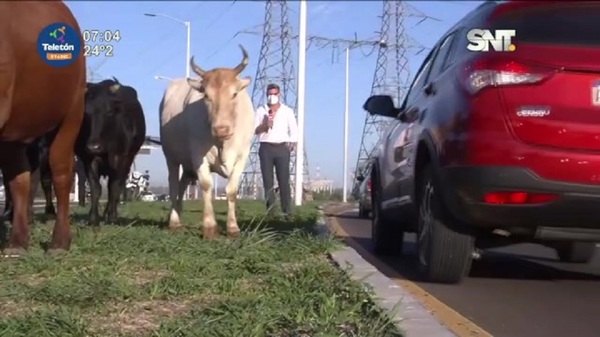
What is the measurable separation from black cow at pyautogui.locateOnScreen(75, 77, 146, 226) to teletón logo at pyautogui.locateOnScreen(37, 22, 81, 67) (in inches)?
128

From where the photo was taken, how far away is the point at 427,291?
670 centimetres

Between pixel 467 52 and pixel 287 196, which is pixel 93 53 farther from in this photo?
pixel 287 196

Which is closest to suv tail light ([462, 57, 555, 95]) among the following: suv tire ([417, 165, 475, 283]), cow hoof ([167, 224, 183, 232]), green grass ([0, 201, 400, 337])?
suv tire ([417, 165, 475, 283])

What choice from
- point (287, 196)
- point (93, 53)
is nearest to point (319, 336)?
point (93, 53)

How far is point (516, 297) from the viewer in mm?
6625

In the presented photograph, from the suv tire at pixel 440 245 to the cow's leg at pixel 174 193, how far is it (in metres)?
3.88

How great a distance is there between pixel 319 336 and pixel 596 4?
3191mm

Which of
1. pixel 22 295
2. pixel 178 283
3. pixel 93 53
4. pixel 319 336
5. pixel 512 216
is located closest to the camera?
pixel 319 336

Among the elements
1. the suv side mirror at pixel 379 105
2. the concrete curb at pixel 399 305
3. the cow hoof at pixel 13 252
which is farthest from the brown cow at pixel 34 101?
the suv side mirror at pixel 379 105

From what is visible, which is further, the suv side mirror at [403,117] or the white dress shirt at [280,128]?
the white dress shirt at [280,128]

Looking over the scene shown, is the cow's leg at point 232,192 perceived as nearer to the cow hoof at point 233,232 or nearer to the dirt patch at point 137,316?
the cow hoof at point 233,232

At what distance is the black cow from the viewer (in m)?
10.4

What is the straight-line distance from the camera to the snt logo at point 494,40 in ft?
20.7

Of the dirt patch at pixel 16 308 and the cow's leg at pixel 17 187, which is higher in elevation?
the cow's leg at pixel 17 187
